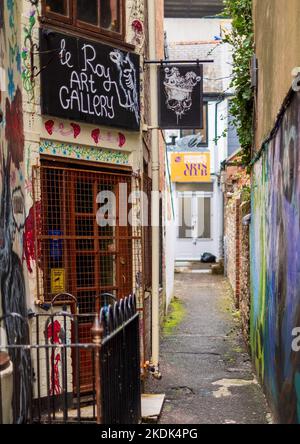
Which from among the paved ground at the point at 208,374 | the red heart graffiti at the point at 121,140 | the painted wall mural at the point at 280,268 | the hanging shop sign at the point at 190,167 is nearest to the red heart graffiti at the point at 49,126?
the red heart graffiti at the point at 121,140

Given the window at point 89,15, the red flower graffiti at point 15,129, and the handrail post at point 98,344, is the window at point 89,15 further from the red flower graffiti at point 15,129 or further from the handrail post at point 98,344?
the handrail post at point 98,344

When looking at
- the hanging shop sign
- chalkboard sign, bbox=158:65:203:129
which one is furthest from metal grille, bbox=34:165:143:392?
the hanging shop sign

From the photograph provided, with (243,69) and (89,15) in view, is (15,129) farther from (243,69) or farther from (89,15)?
(243,69)

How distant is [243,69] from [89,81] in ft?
10.5

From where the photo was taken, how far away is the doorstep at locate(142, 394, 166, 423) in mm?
5938

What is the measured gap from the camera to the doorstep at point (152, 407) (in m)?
5.94

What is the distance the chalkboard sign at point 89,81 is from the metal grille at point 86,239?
69cm

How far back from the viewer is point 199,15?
945 inches

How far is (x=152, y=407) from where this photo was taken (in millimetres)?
6316

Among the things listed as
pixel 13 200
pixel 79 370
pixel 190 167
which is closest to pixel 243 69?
pixel 13 200

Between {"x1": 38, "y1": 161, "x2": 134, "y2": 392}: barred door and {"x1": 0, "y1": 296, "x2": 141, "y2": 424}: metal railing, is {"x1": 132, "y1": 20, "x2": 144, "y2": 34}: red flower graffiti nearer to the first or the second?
{"x1": 38, "y1": 161, "x2": 134, "y2": 392}: barred door
